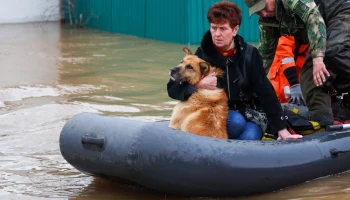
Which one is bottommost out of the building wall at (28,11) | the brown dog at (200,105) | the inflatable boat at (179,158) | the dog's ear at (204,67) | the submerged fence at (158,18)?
the building wall at (28,11)

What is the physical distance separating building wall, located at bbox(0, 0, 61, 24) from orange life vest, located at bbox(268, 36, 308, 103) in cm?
→ 1387

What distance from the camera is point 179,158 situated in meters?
5.55

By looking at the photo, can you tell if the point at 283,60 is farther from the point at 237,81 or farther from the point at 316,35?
the point at 237,81

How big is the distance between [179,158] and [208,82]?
654 millimetres

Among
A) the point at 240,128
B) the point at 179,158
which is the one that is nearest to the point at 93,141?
the point at 179,158

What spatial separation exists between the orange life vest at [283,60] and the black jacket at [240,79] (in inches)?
69.4

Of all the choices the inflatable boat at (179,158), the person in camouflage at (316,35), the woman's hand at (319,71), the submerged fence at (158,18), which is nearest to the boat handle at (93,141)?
the inflatable boat at (179,158)

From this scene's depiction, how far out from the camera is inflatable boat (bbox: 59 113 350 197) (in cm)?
556

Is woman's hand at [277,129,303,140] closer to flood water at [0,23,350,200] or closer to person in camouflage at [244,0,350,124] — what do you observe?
flood water at [0,23,350,200]

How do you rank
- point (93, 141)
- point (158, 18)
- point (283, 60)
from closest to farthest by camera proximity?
1. point (93, 141)
2. point (283, 60)
3. point (158, 18)

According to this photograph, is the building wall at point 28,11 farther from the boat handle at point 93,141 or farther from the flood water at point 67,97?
the boat handle at point 93,141

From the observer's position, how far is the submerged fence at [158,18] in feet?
51.9

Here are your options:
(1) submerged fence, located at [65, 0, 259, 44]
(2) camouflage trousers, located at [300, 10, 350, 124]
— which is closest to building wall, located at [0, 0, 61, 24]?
(1) submerged fence, located at [65, 0, 259, 44]

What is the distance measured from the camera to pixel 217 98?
586cm
